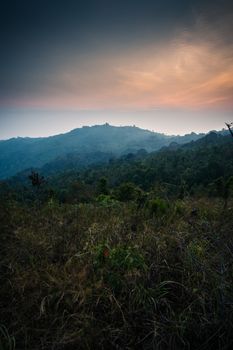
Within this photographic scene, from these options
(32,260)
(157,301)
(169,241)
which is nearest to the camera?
(157,301)

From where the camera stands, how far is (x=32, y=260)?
3150mm

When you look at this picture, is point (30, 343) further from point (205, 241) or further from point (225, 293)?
point (205, 241)

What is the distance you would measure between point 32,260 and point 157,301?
1.59 metres

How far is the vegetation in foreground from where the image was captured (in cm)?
205

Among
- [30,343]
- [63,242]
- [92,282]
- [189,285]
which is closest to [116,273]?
[92,282]

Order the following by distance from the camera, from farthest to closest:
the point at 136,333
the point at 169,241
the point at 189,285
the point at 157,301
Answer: the point at 169,241, the point at 189,285, the point at 157,301, the point at 136,333

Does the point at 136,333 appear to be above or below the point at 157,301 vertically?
below

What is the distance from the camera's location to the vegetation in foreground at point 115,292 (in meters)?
2.05

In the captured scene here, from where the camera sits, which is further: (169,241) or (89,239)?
(89,239)

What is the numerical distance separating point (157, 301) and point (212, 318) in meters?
0.46

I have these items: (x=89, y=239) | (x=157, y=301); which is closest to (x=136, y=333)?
(x=157, y=301)

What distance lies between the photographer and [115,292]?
2.59m

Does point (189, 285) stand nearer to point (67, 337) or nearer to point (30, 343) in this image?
point (67, 337)

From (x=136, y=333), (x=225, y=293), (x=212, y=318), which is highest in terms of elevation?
(x=225, y=293)
